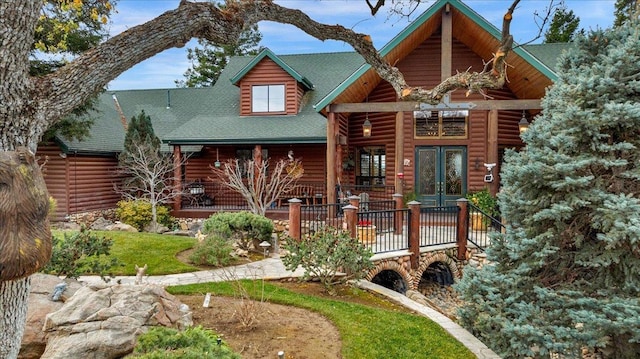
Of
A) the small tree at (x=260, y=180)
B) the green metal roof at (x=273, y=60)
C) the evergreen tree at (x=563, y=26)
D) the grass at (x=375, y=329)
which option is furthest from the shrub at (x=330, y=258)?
the evergreen tree at (x=563, y=26)

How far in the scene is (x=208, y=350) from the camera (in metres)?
3.54

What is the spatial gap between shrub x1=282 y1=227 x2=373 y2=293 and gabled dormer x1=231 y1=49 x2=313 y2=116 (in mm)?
11893

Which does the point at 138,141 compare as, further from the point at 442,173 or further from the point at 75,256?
the point at 442,173

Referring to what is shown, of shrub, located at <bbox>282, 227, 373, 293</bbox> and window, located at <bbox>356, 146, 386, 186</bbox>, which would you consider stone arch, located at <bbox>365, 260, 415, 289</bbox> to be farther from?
window, located at <bbox>356, 146, 386, 186</bbox>

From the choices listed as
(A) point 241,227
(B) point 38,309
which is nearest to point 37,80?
(B) point 38,309

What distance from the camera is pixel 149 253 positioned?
980cm

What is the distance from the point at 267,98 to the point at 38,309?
49.1 ft

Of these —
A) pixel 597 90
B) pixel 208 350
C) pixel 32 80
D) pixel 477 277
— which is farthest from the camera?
pixel 477 277

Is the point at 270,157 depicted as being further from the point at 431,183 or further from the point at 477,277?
the point at 477,277

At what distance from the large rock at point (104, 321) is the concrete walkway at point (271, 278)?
1517mm

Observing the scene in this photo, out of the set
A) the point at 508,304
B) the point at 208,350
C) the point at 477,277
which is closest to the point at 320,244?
the point at 477,277

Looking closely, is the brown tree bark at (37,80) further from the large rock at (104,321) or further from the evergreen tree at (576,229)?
the evergreen tree at (576,229)

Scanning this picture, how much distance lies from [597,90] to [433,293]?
623cm

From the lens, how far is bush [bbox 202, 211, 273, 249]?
10297 millimetres
